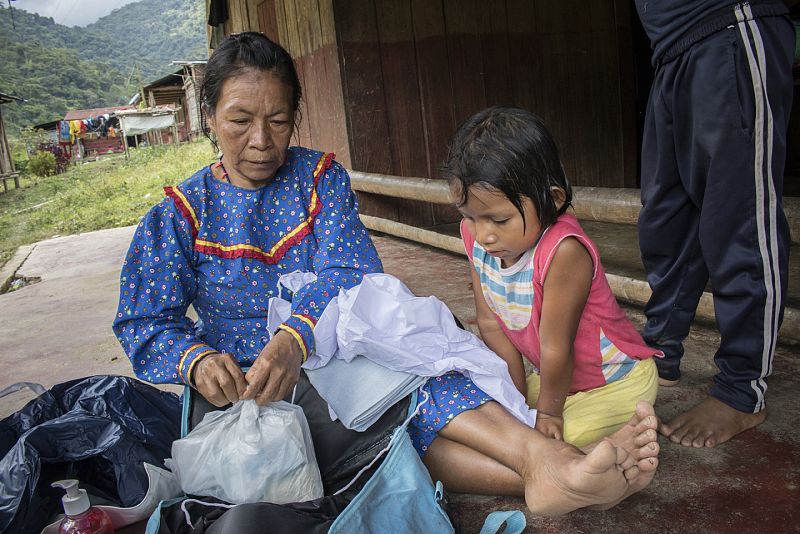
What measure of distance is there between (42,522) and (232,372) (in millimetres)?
566

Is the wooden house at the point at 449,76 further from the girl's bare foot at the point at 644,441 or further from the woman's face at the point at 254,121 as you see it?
the girl's bare foot at the point at 644,441

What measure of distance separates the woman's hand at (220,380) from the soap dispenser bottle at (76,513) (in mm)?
327

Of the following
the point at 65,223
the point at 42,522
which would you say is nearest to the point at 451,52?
the point at 42,522

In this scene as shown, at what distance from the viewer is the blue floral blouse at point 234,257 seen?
167 centimetres

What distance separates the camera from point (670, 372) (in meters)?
2.06

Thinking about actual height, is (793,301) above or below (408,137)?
below

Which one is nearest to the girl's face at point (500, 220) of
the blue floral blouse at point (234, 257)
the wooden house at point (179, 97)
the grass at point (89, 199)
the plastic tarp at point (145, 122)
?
the blue floral blouse at point (234, 257)

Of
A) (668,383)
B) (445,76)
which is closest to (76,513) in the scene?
(668,383)

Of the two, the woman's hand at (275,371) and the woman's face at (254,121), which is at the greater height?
the woman's face at (254,121)

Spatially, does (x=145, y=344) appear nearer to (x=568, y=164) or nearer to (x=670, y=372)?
(x=670, y=372)

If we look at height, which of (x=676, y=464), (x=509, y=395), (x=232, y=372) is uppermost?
(x=232, y=372)

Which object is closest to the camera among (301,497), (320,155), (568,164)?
(301,497)

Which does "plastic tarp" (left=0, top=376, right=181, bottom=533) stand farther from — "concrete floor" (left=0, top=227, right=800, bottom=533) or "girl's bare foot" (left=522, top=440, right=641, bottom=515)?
"girl's bare foot" (left=522, top=440, right=641, bottom=515)

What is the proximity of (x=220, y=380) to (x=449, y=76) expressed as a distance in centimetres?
410
